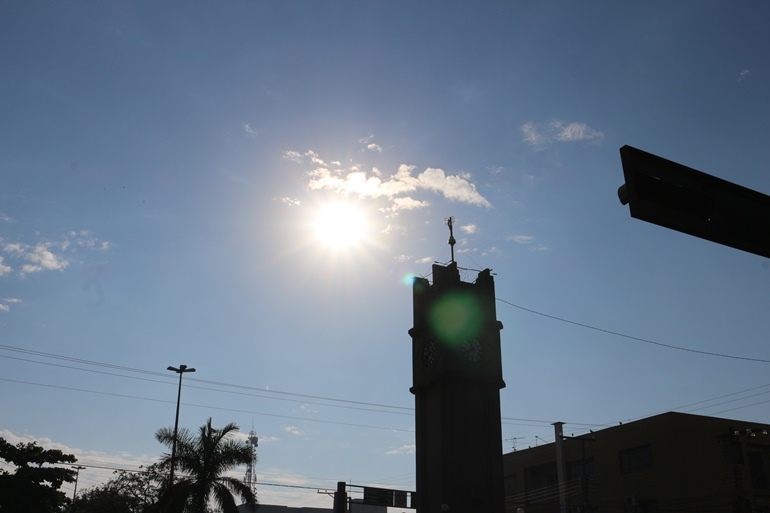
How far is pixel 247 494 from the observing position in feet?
145

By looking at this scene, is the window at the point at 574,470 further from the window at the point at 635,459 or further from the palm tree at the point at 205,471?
the palm tree at the point at 205,471

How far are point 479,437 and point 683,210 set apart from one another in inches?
1503

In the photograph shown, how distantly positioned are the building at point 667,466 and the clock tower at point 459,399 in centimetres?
909

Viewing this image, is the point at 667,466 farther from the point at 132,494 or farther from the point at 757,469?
the point at 132,494

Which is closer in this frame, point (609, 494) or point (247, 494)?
point (247, 494)

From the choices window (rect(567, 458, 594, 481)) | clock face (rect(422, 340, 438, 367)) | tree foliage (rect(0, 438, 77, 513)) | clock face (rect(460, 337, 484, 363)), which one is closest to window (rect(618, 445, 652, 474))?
window (rect(567, 458, 594, 481))

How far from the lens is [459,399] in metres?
43.4

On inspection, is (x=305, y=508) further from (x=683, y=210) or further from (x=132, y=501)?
(x=683, y=210)

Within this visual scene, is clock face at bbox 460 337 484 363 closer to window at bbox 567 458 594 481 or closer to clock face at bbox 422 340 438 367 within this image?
clock face at bbox 422 340 438 367

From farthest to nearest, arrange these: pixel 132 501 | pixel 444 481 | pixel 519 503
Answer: pixel 519 503, pixel 132 501, pixel 444 481

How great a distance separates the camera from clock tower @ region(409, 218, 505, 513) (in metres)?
42.1

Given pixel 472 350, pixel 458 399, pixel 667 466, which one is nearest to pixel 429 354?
pixel 472 350

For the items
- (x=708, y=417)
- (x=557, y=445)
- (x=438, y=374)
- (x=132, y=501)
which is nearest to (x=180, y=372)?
(x=132, y=501)

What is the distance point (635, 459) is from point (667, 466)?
3774 millimetres
